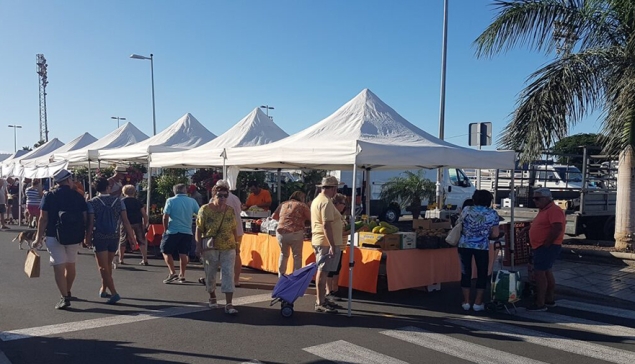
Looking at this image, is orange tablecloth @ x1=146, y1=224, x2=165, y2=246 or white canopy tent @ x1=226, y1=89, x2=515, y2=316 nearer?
white canopy tent @ x1=226, y1=89, x2=515, y2=316

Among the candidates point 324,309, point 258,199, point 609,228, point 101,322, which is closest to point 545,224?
point 324,309

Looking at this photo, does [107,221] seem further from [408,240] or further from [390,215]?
[390,215]

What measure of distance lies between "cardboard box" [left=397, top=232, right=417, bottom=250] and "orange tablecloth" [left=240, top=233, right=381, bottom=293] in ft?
1.52

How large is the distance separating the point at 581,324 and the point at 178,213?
628 cm

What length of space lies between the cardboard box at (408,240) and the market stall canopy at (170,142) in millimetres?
7153

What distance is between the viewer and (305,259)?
30.8 ft

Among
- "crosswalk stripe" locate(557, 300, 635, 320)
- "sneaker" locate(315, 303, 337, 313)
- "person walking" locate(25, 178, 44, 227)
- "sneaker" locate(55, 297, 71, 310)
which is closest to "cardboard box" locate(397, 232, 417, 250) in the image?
"sneaker" locate(315, 303, 337, 313)

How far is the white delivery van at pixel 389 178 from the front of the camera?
2181cm

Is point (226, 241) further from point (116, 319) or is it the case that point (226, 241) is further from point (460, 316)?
point (460, 316)

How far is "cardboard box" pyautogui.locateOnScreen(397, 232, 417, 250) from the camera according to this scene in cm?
850

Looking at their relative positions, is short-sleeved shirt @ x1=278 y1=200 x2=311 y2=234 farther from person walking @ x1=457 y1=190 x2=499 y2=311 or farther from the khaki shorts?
person walking @ x1=457 y1=190 x2=499 y2=311

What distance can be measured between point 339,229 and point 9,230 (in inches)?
574

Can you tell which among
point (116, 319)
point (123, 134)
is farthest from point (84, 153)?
point (116, 319)

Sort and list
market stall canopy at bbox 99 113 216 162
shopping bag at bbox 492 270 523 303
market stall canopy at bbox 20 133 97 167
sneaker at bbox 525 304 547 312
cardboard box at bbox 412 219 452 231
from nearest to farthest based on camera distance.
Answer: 1. shopping bag at bbox 492 270 523 303
2. sneaker at bbox 525 304 547 312
3. cardboard box at bbox 412 219 452 231
4. market stall canopy at bbox 99 113 216 162
5. market stall canopy at bbox 20 133 97 167
